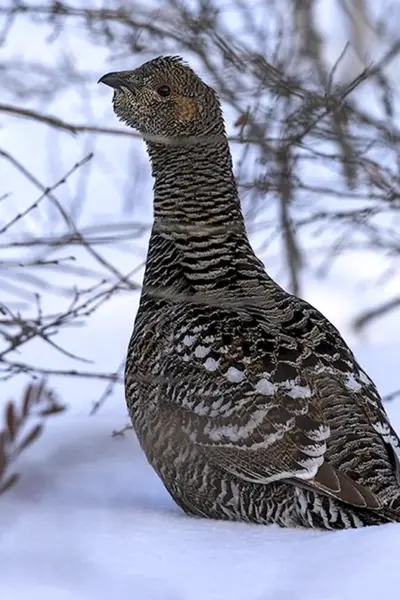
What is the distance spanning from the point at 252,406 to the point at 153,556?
0.94 meters

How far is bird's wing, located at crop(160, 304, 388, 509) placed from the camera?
4.75 metres

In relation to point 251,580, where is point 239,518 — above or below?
above

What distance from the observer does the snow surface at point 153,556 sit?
359 centimetres

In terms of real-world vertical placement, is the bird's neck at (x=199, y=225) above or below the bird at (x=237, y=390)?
above

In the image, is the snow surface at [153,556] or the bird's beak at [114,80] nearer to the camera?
the snow surface at [153,556]

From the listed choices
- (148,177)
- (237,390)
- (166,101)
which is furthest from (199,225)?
(148,177)

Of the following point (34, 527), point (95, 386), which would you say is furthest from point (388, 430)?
point (95, 386)

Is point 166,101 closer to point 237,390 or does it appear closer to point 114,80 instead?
point 114,80

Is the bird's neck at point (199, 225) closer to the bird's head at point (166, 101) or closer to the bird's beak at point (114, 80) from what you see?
the bird's head at point (166, 101)

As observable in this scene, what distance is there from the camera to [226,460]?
16.4ft

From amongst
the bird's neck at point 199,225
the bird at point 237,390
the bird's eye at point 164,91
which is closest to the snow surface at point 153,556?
the bird at point 237,390

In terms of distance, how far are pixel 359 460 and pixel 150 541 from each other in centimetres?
86

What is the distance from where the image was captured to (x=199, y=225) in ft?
18.9

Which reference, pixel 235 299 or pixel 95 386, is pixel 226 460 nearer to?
pixel 235 299
